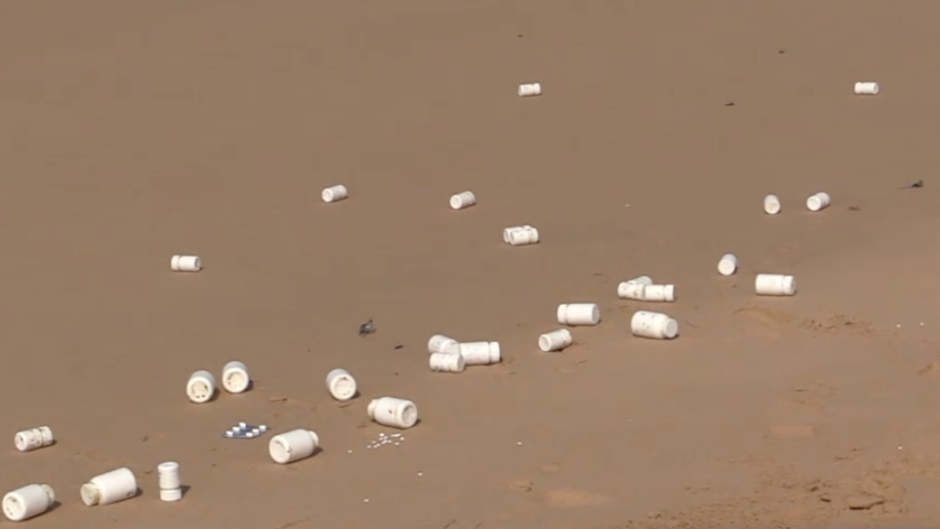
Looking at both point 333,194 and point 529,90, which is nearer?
point 333,194

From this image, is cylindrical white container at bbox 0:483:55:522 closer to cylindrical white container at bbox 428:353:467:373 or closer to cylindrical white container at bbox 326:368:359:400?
cylindrical white container at bbox 326:368:359:400

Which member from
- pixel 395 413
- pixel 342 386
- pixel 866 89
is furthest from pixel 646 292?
pixel 866 89

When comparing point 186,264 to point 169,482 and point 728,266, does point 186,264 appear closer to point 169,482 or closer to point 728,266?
point 728,266

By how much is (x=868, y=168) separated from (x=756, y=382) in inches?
224

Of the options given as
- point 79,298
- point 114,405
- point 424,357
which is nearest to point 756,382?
point 424,357

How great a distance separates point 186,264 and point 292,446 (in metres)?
4.03

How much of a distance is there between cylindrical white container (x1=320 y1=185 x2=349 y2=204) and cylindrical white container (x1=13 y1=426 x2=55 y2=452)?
5.34m

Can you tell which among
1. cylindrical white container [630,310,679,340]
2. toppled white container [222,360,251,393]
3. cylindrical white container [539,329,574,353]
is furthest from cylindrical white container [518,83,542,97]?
toppled white container [222,360,251,393]

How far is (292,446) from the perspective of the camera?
21.9 feet

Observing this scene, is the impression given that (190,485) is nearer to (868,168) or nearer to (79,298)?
(79,298)

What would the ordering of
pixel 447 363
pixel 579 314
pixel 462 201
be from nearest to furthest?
pixel 447 363 < pixel 579 314 < pixel 462 201

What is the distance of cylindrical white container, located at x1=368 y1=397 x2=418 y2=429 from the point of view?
23.0 feet

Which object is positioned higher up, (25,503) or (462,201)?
(462,201)

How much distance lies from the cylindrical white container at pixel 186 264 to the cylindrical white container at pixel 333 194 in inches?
77.5
